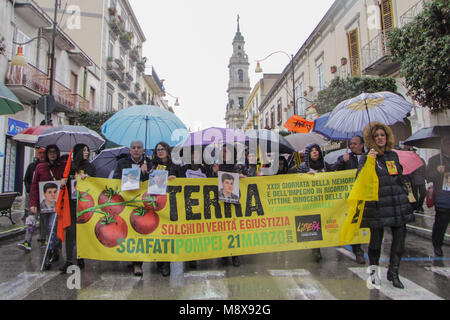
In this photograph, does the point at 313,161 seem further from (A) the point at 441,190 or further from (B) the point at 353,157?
(A) the point at 441,190

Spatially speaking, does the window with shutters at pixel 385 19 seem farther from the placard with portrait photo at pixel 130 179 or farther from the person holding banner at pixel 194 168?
the placard with portrait photo at pixel 130 179

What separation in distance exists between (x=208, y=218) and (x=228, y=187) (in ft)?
1.74

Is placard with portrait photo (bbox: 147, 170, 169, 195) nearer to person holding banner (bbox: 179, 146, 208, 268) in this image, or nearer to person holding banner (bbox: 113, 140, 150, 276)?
person holding banner (bbox: 113, 140, 150, 276)

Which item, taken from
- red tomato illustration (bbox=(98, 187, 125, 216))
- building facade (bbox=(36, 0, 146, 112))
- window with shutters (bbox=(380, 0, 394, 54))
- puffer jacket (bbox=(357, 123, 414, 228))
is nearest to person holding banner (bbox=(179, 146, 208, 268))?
red tomato illustration (bbox=(98, 187, 125, 216))

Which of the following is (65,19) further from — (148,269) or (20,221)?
(148,269)

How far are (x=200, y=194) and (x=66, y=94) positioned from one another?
17.4 meters

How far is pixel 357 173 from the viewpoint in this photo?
150 inches

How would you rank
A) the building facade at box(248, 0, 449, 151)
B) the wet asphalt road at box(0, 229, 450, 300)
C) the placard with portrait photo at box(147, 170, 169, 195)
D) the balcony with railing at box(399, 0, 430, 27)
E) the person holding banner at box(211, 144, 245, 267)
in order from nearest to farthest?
the wet asphalt road at box(0, 229, 450, 300)
the placard with portrait photo at box(147, 170, 169, 195)
the person holding banner at box(211, 144, 245, 267)
the balcony with railing at box(399, 0, 430, 27)
the building facade at box(248, 0, 449, 151)

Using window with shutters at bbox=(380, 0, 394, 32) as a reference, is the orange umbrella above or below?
below

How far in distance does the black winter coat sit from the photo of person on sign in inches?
67.6

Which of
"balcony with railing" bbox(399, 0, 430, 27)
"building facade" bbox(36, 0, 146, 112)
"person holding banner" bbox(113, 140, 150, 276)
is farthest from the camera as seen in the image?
"building facade" bbox(36, 0, 146, 112)

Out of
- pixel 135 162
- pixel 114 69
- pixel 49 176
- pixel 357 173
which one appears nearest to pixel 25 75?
pixel 49 176

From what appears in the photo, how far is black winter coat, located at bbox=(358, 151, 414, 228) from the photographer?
3.62 metres

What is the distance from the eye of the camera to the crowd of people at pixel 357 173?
366 centimetres
